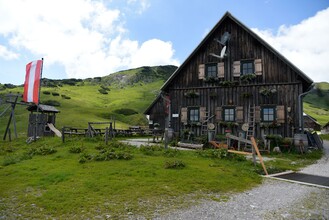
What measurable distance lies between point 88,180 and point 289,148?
52.9 ft

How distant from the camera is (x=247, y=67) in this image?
886 inches

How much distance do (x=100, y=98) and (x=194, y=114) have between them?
71193 millimetres

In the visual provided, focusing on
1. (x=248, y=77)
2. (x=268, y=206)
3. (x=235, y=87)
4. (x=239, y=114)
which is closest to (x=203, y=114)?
(x=239, y=114)

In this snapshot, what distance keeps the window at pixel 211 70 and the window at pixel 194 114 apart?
10.6 ft

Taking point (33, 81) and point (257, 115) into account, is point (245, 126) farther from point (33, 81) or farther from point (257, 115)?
→ point (33, 81)

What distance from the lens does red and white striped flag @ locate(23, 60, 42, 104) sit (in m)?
25.4

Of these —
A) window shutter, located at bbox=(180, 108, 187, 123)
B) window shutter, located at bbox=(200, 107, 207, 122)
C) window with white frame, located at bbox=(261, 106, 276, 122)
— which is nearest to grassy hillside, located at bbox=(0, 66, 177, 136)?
window shutter, located at bbox=(180, 108, 187, 123)

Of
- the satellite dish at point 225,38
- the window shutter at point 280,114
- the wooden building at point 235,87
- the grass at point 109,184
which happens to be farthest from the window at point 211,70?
the grass at point 109,184

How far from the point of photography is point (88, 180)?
9414 mm

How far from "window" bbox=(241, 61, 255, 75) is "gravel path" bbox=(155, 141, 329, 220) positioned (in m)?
14.3

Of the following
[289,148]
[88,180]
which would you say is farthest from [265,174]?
[289,148]

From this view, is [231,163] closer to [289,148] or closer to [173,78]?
[289,148]

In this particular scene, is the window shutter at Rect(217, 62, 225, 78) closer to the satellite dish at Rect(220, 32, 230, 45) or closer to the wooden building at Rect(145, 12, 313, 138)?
the wooden building at Rect(145, 12, 313, 138)

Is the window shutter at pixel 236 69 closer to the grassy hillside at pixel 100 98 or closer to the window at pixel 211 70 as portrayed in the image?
the window at pixel 211 70
